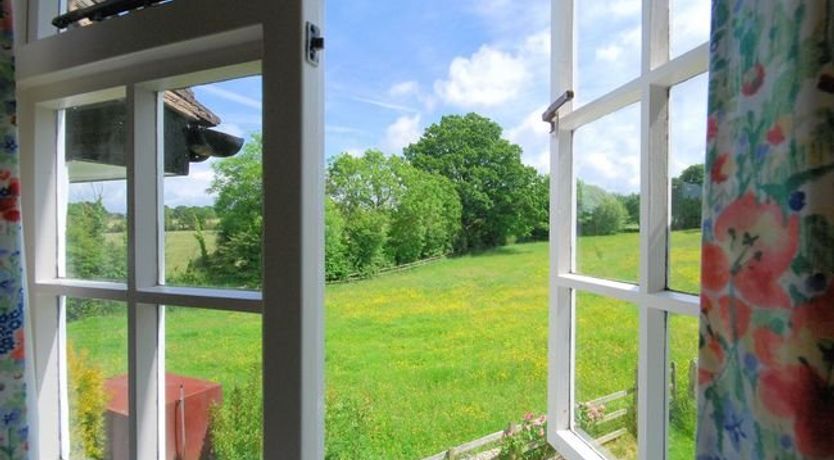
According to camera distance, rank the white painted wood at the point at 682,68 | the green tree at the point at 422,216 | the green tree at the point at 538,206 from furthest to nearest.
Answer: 1. the green tree at the point at 422,216
2. the green tree at the point at 538,206
3. the white painted wood at the point at 682,68

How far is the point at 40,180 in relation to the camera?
0.92 metres

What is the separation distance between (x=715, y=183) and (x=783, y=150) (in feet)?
0.17

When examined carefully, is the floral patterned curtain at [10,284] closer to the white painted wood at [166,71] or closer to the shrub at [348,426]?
the white painted wood at [166,71]

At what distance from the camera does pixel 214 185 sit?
31.8 inches

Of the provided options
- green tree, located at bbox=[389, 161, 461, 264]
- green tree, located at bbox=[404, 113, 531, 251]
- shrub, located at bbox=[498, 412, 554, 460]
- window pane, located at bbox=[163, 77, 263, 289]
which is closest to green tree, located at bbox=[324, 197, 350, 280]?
green tree, located at bbox=[389, 161, 461, 264]

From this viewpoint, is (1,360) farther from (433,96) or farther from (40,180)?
(433,96)

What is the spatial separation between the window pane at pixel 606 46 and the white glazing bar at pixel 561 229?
0.09 ft

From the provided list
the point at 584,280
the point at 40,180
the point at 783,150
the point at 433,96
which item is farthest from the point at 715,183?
the point at 433,96

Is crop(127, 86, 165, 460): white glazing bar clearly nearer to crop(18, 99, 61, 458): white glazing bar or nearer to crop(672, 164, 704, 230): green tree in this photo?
crop(18, 99, 61, 458): white glazing bar

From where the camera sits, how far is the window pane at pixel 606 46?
81 centimetres

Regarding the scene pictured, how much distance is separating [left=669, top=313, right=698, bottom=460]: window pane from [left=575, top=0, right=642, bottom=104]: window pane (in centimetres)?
43

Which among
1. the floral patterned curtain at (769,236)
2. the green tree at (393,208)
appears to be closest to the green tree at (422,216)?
the green tree at (393,208)

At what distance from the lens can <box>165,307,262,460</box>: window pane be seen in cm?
77

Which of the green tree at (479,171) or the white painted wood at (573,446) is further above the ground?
the green tree at (479,171)
